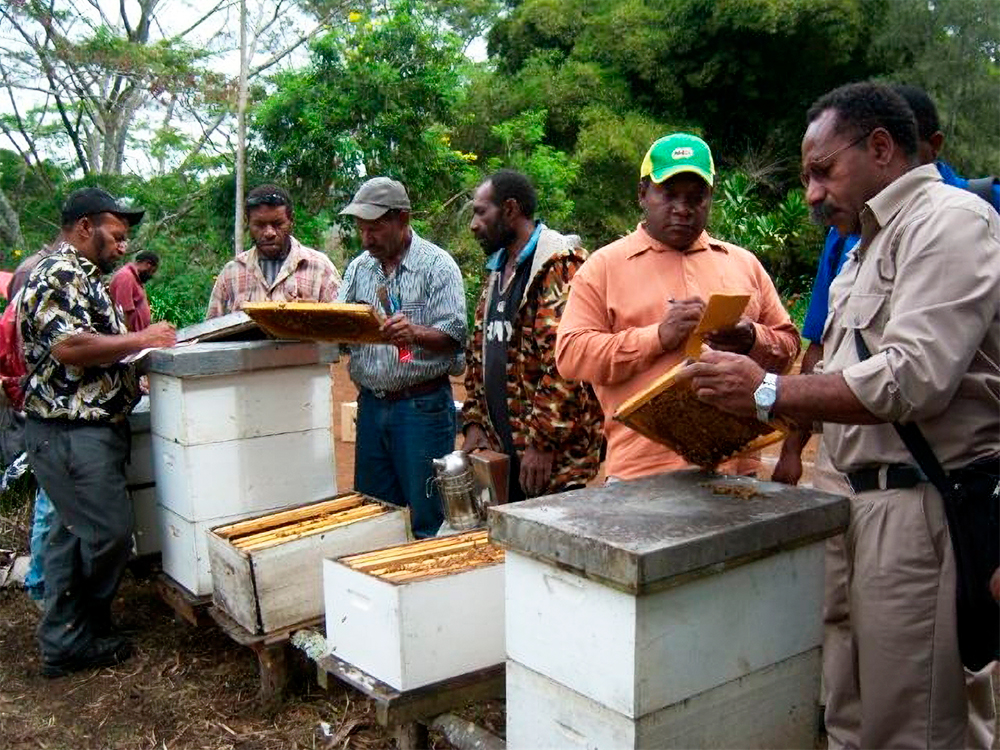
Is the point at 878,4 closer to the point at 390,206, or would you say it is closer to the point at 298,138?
the point at 298,138

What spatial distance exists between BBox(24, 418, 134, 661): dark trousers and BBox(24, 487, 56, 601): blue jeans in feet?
0.61

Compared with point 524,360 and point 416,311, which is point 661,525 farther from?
point 416,311

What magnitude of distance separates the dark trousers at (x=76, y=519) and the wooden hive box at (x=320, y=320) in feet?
3.16

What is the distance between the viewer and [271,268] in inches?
201

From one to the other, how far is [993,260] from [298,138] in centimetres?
925

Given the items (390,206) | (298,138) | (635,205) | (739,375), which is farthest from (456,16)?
(739,375)

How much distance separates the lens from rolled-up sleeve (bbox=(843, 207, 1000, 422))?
1.98 meters

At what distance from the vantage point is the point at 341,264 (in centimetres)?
1288

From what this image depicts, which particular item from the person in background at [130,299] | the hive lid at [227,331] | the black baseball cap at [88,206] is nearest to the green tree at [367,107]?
the person in background at [130,299]

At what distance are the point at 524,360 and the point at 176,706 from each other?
6.46 ft

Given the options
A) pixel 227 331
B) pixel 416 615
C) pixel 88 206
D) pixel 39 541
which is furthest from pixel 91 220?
pixel 416 615

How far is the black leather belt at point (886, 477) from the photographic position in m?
2.20

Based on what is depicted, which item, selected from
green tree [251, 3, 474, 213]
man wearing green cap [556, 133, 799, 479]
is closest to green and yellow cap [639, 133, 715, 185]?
man wearing green cap [556, 133, 799, 479]

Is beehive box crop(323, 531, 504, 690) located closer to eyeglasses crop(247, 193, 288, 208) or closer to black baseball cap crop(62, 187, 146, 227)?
black baseball cap crop(62, 187, 146, 227)
